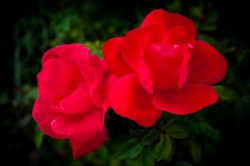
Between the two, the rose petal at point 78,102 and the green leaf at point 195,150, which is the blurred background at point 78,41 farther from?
the rose petal at point 78,102

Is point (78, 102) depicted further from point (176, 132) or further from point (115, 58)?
point (176, 132)

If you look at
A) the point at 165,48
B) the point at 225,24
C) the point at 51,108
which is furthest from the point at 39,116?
the point at 225,24

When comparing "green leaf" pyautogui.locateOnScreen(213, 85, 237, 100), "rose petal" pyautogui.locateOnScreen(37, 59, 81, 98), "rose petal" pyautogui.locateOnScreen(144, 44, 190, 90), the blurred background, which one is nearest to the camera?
"rose petal" pyautogui.locateOnScreen(144, 44, 190, 90)

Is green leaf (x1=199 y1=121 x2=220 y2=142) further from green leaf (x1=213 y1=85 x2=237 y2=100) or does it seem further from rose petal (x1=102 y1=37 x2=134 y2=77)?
rose petal (x1=102 y1=37 x2=134 y2=77)

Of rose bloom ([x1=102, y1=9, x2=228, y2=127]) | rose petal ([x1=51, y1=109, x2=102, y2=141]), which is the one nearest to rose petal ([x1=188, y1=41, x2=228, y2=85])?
rose bloom ([x1=102, y1=9, x2=228, y2=127])

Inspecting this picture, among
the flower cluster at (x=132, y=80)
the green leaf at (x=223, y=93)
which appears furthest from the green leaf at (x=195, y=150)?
the flower cluster at (x=132, y=80)
